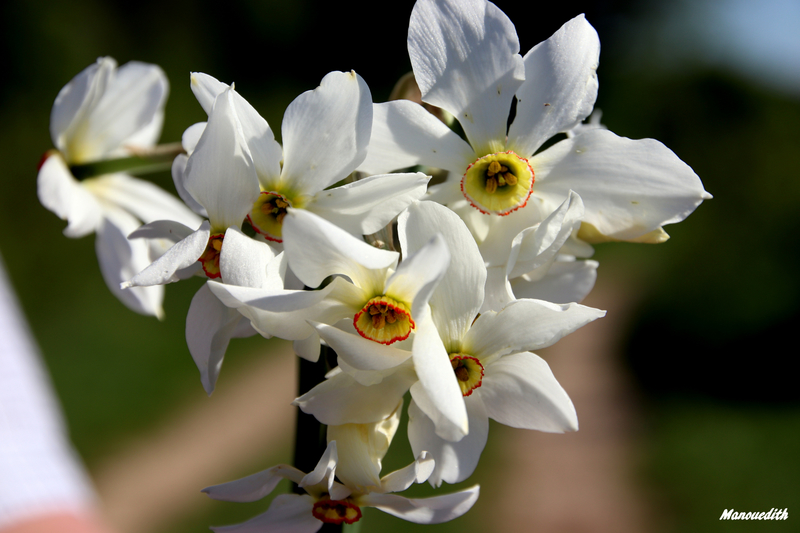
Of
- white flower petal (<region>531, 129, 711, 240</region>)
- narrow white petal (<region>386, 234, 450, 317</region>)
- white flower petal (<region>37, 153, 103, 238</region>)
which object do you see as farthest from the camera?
white flower petal (<region>37, 153, 103, 238</region>)

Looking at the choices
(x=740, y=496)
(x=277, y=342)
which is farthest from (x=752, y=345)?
(x=277, y=342)

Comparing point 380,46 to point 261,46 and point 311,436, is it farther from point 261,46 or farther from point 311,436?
point 311,436

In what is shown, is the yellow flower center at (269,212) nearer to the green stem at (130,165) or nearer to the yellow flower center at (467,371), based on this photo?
the yellow flower center at (467,371)

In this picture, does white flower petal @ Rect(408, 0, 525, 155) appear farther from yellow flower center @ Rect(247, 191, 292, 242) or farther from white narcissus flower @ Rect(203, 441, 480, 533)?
white narcissus flower @ Rect(203, 441, 480, 533)

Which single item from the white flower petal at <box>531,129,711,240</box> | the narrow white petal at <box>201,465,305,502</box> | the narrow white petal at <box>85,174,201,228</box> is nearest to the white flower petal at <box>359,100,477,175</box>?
the white flower petal at <box>531,129,711,240</box>

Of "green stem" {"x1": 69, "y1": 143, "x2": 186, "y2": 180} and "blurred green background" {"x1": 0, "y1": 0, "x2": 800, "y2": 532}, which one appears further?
"blurred green background" {"x1": 0, "y1": 0, "x2": 800, "y2": 532}

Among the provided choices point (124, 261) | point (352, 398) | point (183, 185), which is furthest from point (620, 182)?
point (124, 261)
